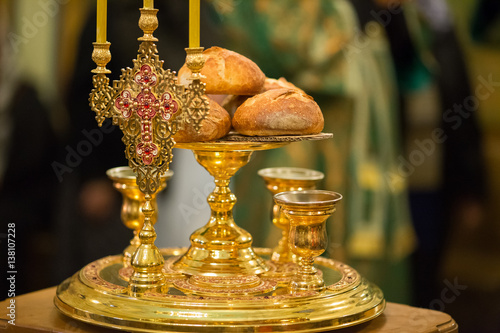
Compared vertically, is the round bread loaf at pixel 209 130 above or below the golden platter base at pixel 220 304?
above

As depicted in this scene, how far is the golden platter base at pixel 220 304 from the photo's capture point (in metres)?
2.45

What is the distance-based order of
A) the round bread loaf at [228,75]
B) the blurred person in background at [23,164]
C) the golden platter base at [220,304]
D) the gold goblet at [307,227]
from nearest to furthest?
1. the golden platter base at [220,304]
2. the gold goblet at [307,227]
3. the round bread loaf at [228,75]
4. the blurred person in background at [23,164]

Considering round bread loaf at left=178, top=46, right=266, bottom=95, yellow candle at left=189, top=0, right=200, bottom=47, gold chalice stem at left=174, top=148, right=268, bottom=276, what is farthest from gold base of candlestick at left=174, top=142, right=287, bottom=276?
yellow candle at left=189, top=0, right=200, bottom=47

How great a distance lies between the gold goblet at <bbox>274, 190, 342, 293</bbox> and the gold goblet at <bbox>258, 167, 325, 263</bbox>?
1.15 feet

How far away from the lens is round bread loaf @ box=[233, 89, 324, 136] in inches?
104

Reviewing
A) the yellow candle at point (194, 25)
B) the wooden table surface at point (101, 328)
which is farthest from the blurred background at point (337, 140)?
the yellow candle at point (194, 25)

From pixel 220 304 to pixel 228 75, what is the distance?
2.17 ft

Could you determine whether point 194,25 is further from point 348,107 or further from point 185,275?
point 348,107

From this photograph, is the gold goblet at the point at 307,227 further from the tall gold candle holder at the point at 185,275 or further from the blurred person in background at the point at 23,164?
the blurred person in background at the point at 23,164

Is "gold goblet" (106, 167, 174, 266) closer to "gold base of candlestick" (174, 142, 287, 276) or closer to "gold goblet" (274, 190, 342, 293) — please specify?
"gold base of candlestick" (174, 142, 287, 276)

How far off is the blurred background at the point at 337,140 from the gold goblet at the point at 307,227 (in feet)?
5.08

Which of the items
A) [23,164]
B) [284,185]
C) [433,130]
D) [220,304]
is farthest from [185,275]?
[433,130]

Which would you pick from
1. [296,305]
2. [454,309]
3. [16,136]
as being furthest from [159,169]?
[454,309]

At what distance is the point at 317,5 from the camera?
13.9ft
